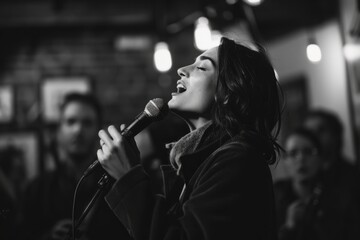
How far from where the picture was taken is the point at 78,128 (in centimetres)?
292

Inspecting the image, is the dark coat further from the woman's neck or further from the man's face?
the man's face

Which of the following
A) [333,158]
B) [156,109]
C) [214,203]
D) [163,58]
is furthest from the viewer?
[163,58]

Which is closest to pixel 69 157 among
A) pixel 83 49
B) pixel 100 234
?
pixel 100 234

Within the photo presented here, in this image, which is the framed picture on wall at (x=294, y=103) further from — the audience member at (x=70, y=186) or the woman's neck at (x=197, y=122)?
the woman's neck at (x=197, y=122)

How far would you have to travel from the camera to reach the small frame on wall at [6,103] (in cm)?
453

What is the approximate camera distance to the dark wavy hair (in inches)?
58.2

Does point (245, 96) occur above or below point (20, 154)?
above

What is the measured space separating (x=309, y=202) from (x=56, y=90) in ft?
8.90

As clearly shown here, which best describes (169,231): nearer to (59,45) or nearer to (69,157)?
(69,157)

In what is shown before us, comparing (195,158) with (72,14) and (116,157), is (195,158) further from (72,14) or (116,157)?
(72,14)

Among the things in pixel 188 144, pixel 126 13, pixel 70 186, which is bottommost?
pixel 70 186

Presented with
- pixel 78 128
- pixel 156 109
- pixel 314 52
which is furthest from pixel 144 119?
pixel 314 52

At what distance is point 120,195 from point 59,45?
12.1ft

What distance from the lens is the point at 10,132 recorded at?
14.8 feet
